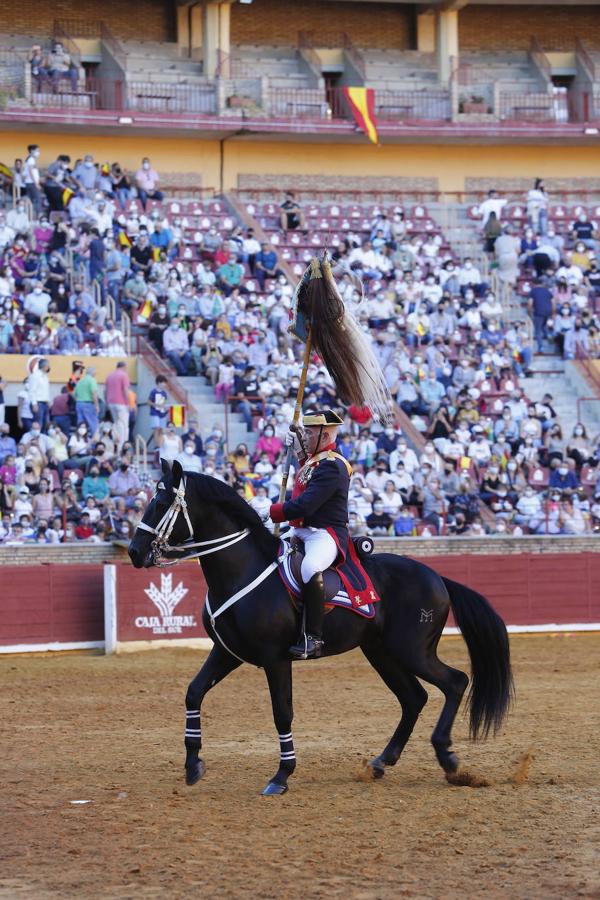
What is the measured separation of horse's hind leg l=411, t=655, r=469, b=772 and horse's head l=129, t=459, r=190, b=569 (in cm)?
188

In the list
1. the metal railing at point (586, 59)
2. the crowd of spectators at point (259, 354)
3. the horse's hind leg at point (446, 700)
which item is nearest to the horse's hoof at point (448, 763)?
the horse's hind leg at point (446, 700)

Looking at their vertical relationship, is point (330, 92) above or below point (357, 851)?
above

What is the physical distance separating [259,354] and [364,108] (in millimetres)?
11006

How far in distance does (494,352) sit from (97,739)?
17.1 m

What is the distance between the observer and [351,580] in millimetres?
9680

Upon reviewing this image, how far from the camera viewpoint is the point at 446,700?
32.4ft

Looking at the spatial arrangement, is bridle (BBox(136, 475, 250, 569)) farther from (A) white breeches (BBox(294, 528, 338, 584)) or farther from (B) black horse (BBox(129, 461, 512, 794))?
(A) white breeches (BBox(294, 528, 338, 584))

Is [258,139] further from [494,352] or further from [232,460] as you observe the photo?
[232,460]

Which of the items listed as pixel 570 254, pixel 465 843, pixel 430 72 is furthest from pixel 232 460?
pixel 430 72

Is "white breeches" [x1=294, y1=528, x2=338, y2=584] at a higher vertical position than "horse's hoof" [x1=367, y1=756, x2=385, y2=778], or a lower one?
higher

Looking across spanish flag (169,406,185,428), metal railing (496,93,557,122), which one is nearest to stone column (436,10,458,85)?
metal railing (496,93,557,122)

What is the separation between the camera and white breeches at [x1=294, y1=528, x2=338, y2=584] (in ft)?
30.7

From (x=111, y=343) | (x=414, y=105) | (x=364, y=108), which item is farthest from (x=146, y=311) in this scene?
(x=414, y=105)

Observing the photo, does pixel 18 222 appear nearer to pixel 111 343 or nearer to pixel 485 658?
pixel 111 343
